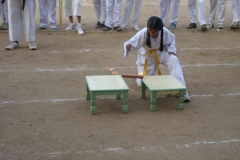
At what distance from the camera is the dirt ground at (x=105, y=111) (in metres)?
4.59

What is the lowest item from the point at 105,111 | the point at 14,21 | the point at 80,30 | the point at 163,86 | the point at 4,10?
the point at 105,111

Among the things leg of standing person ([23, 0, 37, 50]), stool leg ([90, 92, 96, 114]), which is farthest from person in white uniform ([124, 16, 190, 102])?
leg of standing person ([23, 0, 37, 50])

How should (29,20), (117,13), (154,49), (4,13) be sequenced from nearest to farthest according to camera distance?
(154,49) → (29,20) → (117,13) → (4,13)

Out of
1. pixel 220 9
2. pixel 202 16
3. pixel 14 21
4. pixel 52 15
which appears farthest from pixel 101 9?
pixel 220 9

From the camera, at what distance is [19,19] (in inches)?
336

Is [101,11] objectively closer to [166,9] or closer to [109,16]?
[109,16]

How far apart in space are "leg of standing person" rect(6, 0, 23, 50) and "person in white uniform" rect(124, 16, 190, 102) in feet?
10.5

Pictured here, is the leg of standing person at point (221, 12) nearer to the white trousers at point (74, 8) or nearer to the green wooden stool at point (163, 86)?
the white trousers at point (74, 8)

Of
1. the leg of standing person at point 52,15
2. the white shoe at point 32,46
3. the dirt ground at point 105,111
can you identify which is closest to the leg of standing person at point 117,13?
the dirt ground at point 105,111

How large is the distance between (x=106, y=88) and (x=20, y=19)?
12.9ft

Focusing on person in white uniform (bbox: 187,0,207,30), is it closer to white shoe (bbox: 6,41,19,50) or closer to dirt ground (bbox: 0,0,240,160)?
dirt ground (bbox: 0,0,240,160)

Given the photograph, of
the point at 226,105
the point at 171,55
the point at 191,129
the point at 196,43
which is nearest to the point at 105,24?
the point at 196,43

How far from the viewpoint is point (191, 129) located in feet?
16.8

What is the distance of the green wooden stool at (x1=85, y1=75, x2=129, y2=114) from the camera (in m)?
5.38
